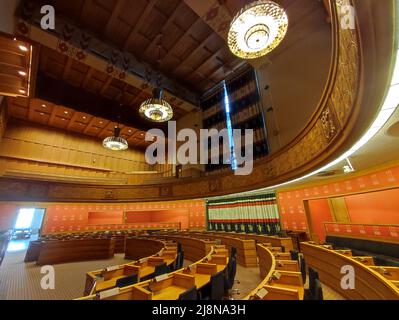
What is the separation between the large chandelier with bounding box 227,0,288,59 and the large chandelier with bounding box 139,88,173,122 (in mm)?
2769

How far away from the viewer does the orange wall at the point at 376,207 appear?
6.31 metres

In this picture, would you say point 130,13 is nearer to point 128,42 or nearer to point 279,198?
point 128,42

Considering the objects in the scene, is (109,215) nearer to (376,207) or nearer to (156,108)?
(156,108)

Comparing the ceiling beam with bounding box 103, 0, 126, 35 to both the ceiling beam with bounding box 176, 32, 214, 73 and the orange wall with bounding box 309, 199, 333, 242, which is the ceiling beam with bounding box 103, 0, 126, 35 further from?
the orange wall with bounding box 309, 199, 333, 242

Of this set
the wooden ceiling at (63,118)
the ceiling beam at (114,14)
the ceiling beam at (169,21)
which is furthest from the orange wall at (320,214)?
the ceiling beam at (114,14)

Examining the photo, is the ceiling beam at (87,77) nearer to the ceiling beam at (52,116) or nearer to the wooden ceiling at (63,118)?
the wooden ceiling at (63,118)

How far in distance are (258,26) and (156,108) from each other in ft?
11.2

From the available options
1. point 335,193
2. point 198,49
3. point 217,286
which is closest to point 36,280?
point 217,286

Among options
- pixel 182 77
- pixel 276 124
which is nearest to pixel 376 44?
pixel 276 124

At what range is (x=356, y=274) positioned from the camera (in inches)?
132

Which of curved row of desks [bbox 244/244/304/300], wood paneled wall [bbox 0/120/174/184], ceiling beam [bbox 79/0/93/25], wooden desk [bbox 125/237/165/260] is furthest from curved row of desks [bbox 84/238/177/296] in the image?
ceiling beam [bbox 79/0/93/25]

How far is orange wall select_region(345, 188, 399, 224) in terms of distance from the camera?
631 centimetres

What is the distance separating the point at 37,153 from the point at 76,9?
25.4 ft
